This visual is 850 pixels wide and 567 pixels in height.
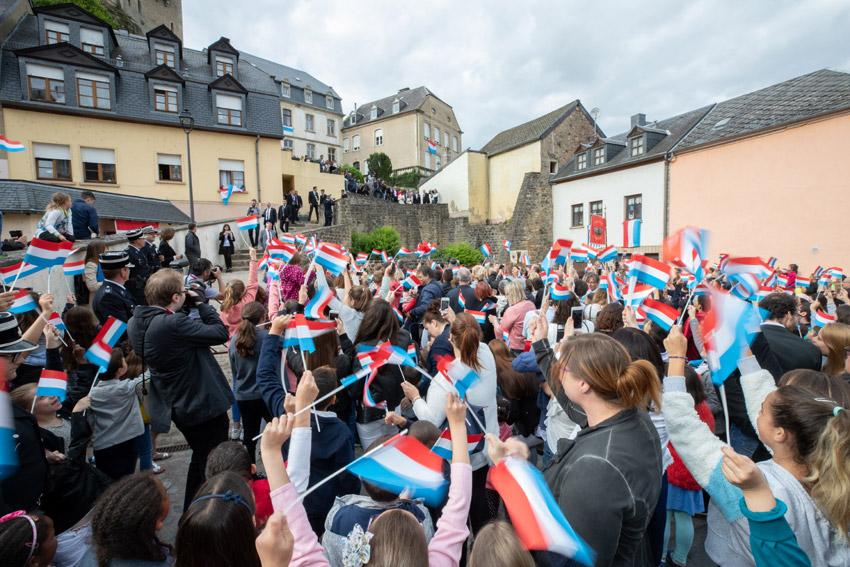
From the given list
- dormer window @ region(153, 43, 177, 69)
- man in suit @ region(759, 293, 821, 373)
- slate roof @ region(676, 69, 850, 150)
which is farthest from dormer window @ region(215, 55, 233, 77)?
man in suit @ region(759, 293, 821, 373)

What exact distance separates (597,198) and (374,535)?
25608 mm

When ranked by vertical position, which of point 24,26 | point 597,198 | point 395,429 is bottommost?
point 395,429

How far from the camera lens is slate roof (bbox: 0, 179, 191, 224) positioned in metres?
12.3

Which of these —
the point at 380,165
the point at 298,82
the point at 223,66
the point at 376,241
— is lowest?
the point at 376,241

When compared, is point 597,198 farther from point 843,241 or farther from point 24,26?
point 24,26

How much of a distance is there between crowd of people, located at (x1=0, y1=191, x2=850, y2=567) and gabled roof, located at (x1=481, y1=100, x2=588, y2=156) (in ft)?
85.6

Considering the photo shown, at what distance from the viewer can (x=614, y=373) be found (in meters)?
1.69

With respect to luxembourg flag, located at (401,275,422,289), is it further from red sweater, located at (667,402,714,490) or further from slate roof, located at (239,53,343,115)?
slate roof, located at (239,53,343,115)

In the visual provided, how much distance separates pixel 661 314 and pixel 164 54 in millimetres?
25940

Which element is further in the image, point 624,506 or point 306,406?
point 306,406

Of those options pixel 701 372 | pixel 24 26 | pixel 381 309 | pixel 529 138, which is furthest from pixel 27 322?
pixel 529 138

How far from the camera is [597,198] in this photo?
2439 cm

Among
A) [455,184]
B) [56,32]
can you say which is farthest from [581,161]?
[56,32]

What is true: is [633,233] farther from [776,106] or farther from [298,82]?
[298,82]
